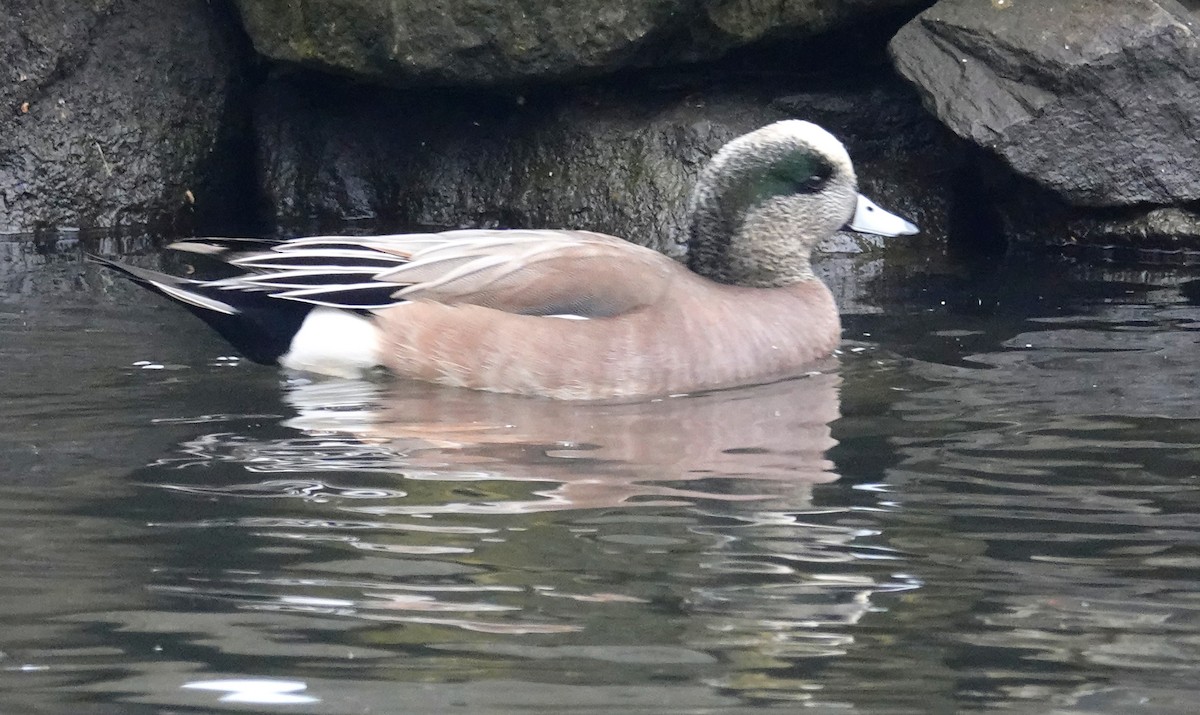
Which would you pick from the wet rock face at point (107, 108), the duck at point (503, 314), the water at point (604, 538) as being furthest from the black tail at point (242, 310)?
the wet rock face at point (107, 108)

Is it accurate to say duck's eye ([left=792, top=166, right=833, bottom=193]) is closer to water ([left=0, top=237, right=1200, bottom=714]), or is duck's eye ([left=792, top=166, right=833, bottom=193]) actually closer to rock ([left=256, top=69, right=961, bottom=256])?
water ([left=0, top=237, right=1200, bottom=714])

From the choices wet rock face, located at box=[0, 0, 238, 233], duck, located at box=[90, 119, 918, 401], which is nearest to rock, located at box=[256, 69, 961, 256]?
wet rock face, located at box=[0, 0, 238, 233]

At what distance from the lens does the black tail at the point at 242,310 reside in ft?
15.5

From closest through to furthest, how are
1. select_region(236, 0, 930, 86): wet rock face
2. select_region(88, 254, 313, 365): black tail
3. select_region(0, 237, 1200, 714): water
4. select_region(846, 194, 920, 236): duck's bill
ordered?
select_region(0, 237, 1200, 714): water < select_region(88, 254, 313, 365): black tail < select_region(846, 194, 920, 236): duck's bill < select_region(236, 0, 930, 86): wet rock face

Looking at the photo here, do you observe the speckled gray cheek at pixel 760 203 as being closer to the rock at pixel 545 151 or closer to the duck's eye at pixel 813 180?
the duck's eye at pixel 813 180

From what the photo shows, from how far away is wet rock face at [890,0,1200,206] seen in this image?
248 inches

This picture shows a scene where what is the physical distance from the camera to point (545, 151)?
7195mm

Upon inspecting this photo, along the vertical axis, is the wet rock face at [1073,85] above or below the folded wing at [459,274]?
above

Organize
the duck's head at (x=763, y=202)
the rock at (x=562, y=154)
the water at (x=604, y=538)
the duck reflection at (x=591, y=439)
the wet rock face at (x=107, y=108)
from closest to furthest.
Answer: the water at (x=604, y=538) → the duck reflection at (x=591, y=439) → the duck's head at (x=763, y=202) → the rock at (x=562, y=154) → the wet rock face at (x=107, y=108)

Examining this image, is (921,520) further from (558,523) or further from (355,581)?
(355,581)

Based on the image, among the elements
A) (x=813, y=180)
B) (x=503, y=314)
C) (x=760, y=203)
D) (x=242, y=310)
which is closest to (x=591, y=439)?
(x=503, y=314)

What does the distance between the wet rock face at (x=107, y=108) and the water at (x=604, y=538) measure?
2.29 meters

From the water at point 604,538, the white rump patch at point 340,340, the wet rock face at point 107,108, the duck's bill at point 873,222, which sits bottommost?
the water at point 604,538

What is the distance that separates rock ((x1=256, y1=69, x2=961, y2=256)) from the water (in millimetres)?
2066
